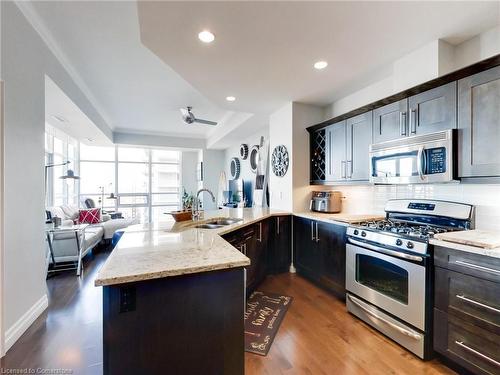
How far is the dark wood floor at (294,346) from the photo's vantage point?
1751 millimetres

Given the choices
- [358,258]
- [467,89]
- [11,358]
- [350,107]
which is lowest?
[11,358]

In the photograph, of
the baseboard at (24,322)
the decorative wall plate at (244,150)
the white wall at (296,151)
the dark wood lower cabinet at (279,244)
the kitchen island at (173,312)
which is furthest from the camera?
the decorative wall plate at (244,150)

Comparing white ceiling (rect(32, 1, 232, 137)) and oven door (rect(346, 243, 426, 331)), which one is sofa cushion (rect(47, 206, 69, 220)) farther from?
oven door (rect(346, 243, 426, 331))

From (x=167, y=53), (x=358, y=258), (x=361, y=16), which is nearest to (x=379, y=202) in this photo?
(x=358, y=258)

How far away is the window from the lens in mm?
7652

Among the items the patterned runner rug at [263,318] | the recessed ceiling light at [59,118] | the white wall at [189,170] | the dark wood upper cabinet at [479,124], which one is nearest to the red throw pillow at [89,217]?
the recessed ceiling light at [59,118]

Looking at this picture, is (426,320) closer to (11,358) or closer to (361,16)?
(361,16)

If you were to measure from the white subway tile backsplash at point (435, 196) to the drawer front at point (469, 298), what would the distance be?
2.34ft

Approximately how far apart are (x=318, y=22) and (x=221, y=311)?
2144 millimetres

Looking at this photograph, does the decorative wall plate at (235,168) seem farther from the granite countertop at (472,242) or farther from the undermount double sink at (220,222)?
the granite countertop at (472,242)

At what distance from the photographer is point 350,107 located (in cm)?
349

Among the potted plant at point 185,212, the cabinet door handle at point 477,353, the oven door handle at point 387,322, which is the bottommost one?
the oven door handle at point 387,322

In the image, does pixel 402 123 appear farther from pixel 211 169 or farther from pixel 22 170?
pixel 211 169

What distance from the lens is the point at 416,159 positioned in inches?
88.0
